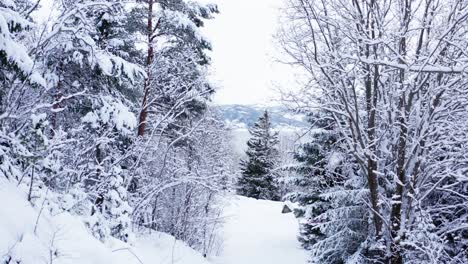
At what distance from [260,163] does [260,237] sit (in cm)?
1069

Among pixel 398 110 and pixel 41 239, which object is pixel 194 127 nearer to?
pixel 398 110

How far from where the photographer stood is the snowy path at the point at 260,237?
16.3 m

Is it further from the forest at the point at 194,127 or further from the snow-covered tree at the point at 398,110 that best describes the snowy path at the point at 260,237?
the snow-covered tree at the point at 398,110

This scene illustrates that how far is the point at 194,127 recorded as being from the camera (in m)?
9.11

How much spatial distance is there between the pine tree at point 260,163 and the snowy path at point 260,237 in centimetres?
333

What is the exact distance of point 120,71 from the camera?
25.4 ft

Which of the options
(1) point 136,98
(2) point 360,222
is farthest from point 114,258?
(2) point 360,222

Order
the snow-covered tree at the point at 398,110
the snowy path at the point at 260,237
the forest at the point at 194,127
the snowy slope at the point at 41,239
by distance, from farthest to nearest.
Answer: the snowy path at the point at 260,237 < the snow-covered tree at the point at 398,110 < the forest at the point at 194,127 < the snowy slope at the point at 41,239

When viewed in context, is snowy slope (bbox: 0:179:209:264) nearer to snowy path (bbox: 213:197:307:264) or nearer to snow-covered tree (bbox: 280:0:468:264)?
snow-covered tree (bbox: 280:0:468:264)

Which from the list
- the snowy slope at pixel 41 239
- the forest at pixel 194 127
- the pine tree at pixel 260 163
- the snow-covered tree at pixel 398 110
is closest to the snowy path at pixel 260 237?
the forest at pixel 194 127

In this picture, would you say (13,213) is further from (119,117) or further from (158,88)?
(158,88)

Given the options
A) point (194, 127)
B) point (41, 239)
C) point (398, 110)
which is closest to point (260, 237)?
point (194, 127)

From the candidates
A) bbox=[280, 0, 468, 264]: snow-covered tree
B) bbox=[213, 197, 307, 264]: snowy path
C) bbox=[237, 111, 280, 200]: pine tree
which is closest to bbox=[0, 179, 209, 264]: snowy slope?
bbox=[280, 0, 468, 264]: snow-covered tree

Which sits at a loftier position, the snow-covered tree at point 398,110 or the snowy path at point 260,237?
the snow-covered tree at point 398,110
